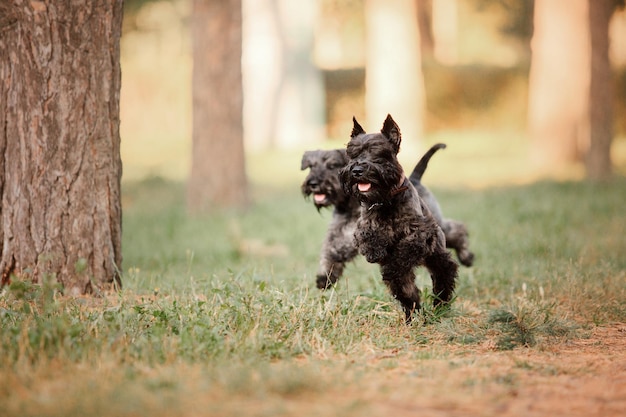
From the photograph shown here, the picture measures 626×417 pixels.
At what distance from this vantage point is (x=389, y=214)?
19.6 feet

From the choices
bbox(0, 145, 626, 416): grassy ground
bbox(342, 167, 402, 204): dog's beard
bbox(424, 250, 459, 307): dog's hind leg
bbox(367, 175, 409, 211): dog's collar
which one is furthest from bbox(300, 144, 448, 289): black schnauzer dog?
bbox(342, 167, 402, 204): dog's beard

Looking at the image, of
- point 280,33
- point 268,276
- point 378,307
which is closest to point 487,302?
point 378,307

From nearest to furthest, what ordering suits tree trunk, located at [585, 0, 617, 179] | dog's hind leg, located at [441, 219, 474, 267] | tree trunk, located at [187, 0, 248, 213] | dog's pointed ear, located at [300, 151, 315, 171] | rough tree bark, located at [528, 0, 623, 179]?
dog's pointed ear, located at [300, 151, 315, 171]
dog's hind leg, located at [441, 219, 474, 267]
tree trunk, located at [187, 0, 248, 213]
tree trunk, located at [585, 0, 617, 179]
rough tree bark, located at [528, 0, 623, 179]

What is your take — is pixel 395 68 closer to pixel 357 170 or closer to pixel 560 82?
pixel 560 82

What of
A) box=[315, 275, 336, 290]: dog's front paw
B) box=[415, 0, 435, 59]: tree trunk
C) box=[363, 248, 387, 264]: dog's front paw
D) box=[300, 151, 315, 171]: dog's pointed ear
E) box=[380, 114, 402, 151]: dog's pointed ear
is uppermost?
box=[415, 0, 435, 59]: tree trunk

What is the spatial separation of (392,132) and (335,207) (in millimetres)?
1569

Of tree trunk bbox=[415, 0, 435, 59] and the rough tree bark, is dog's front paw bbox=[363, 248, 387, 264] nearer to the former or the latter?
the rough tree bark

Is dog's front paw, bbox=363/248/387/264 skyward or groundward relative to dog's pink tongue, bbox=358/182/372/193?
groundward

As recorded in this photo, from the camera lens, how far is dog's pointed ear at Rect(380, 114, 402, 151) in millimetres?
5938

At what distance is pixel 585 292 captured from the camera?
7074 mm

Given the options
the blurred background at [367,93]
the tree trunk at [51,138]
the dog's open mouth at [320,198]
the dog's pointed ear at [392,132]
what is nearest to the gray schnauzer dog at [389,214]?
the dog's pointed ear at [392,132]

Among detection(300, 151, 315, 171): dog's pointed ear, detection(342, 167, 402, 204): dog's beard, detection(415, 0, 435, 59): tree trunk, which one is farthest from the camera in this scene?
detection(415, 0, 435, 59): tree trunk

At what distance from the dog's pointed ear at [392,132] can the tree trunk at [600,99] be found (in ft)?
38.0

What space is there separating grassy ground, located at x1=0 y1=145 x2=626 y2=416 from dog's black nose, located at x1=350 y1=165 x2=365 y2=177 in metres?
0.94
